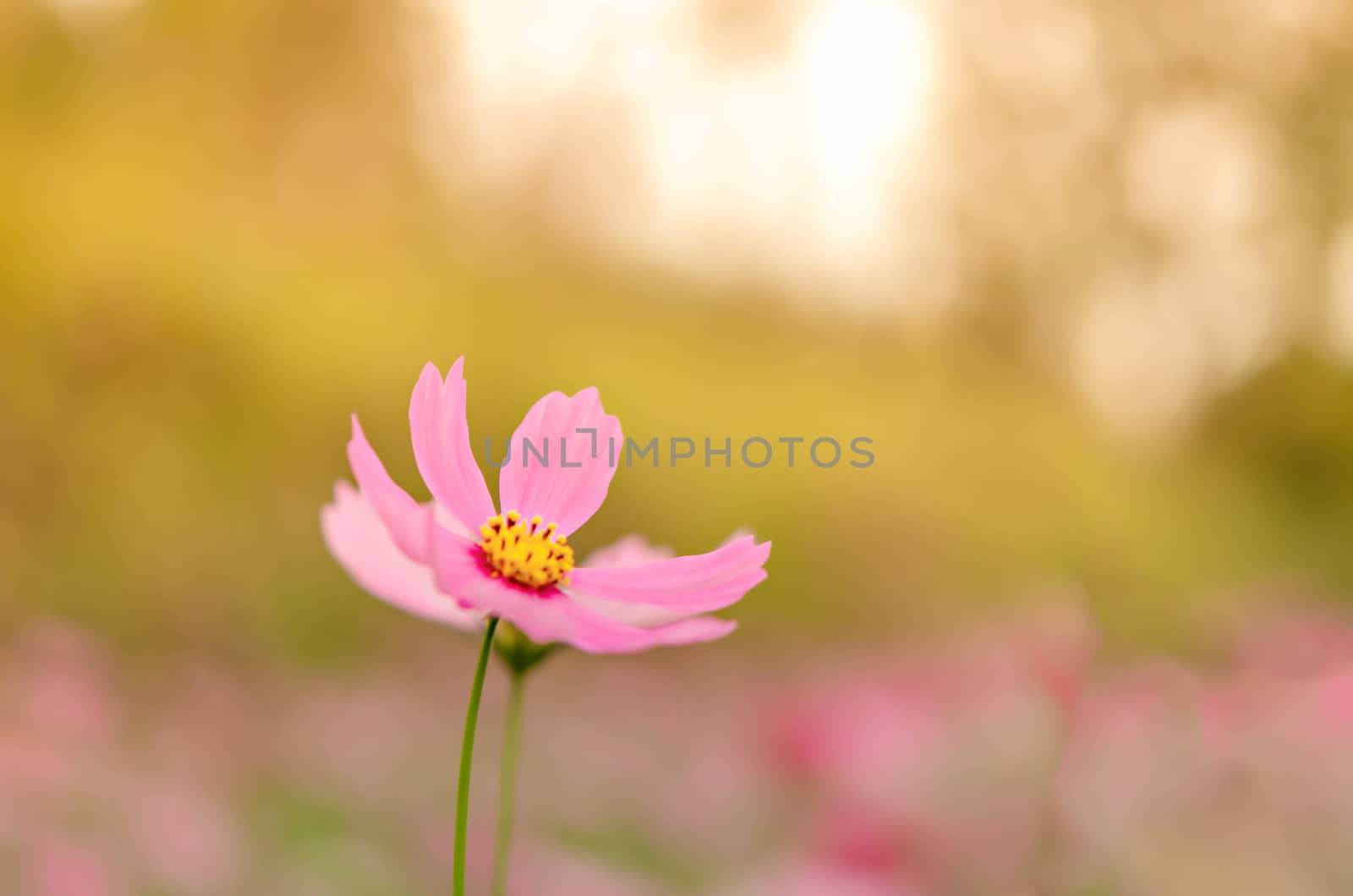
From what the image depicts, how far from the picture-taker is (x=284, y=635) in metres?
1.29

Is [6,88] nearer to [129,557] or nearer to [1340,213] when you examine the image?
[129,557]

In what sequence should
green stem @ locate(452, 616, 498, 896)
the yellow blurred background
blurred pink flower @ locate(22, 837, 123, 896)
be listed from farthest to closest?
the yellow blurred background → blurred pink flower @ locate(22, 837, 123, 896) → green stem @ locate(452, 616, 498, 896)

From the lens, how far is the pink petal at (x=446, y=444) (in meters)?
0.22

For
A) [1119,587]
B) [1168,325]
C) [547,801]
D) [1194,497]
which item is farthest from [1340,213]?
[547,801]

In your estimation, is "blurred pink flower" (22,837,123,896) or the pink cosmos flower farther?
"blurred pink flower" (22,837,123,896)

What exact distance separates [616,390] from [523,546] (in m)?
1.70

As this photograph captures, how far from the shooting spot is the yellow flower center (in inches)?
9.4

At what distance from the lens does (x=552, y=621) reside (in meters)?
0.21

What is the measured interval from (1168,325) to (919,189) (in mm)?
714

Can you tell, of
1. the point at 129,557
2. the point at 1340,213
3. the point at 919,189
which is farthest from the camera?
the point at 1340,213

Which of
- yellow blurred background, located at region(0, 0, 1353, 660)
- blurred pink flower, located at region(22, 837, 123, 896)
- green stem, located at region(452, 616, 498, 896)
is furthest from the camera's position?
yellow blurred background, located at region(0, 0, 1353, 660)

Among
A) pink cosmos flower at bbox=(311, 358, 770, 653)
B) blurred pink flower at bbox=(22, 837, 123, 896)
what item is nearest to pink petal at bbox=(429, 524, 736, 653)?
pink cosmos flower at bbox=(311, 358, 770, 653)

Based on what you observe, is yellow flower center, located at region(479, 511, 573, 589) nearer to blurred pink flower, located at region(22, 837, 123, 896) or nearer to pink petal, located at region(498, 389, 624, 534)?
pink petal, located at region(498, 389, 624, 534)

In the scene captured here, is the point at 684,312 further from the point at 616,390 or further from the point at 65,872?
the point at 65,872
